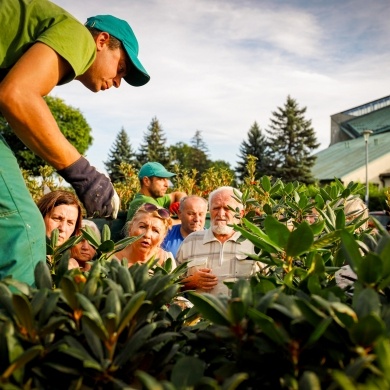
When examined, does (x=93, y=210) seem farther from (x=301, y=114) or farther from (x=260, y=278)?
(x=301, y=114)

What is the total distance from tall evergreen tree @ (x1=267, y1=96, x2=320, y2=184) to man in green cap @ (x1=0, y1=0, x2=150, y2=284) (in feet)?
163

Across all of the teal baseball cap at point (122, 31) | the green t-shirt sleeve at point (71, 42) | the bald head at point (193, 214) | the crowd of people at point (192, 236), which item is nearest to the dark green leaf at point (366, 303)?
the green t-shirt sleeve at point (71, 42)

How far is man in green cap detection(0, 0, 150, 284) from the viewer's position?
1.83 m

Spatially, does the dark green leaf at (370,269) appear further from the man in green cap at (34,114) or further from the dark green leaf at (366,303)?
the man in green cap at (34,114)

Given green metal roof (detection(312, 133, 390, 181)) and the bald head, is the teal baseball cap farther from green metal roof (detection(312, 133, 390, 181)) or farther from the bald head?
green metal roof (detection(312, 133, 390, 181))

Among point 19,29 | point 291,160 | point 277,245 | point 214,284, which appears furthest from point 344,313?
point 291,160

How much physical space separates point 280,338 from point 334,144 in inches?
2741

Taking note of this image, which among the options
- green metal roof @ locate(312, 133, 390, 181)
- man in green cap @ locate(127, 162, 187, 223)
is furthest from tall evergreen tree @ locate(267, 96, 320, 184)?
man in green cap @ locate(127, 162, 187, 223)

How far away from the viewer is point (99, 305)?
1.19 metres

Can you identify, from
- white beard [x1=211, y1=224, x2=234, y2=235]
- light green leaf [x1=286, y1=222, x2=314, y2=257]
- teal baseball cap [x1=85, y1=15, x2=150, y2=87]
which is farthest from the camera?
white beard [x1=211, y1=224, x2=234, y2=235]

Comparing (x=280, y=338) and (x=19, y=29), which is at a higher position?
(x=19, y=29)

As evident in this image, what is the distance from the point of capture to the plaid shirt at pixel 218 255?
15.3 ft

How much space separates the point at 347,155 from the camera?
2315 inches

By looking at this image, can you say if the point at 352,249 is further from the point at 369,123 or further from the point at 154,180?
the point at 369,123
